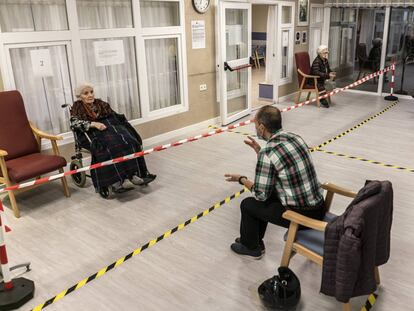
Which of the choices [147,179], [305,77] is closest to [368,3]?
[305,77]

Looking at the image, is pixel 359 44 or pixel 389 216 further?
pixel 359 44

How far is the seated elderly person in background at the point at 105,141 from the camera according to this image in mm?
3672

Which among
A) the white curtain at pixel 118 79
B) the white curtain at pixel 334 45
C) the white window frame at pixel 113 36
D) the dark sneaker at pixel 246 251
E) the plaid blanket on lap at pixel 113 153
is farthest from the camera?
the white curtain at pixel 334 45

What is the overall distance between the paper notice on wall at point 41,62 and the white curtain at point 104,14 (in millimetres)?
522

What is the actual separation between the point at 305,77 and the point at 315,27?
64.7 inches

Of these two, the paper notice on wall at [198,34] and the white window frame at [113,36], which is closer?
the white window frame at [113,36]

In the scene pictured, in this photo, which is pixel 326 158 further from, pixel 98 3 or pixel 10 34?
pixel 10 34

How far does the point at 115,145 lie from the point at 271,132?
6.13ft

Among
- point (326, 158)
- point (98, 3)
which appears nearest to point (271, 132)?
point (326, 158)

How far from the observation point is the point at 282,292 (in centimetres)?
221

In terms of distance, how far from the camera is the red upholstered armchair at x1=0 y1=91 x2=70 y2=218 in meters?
3.45

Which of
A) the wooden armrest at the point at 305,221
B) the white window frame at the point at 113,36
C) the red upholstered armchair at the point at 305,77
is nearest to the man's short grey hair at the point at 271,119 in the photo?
the wooden armrest at the point at 305,221

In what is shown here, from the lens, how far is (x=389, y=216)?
2088 mm

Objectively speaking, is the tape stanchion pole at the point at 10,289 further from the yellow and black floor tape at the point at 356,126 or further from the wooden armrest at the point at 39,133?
the yellow and black floor tape at the point at 356,126
